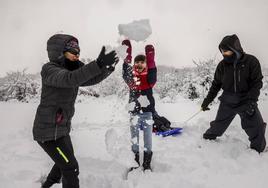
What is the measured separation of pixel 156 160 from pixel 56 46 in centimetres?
268

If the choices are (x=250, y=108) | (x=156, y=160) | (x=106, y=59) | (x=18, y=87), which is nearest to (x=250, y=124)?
(x=250, y=108)

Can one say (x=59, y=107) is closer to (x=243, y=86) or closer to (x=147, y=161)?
(x=147, y=161)

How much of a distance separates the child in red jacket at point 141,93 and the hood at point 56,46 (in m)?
1.45

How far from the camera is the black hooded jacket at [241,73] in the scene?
4.92 meters

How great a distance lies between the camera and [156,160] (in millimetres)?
4898

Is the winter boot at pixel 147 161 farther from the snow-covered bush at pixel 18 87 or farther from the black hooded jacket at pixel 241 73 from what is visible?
the snow-covered bush at pixel 18 87

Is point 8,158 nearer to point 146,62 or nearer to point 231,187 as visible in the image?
point 146,62

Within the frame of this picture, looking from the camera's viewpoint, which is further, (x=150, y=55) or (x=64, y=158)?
(x=150, y=55)

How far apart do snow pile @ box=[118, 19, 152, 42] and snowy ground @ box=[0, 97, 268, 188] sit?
183cm

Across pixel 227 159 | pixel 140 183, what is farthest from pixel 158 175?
pixel 227 159

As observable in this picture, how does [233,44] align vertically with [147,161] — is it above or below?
above

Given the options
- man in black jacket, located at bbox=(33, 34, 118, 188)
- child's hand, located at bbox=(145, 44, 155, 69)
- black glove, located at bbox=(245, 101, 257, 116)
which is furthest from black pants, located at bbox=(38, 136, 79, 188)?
black glove, located at bbox=(245, 101, 257, 116)

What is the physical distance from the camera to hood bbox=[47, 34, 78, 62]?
3.04m

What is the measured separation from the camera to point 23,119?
8633 millimetres
